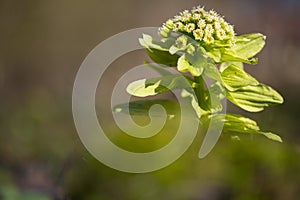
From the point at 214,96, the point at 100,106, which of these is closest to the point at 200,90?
the point at 214,96

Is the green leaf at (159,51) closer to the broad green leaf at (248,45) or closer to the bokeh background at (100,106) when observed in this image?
the broad green leaf at (248,45)

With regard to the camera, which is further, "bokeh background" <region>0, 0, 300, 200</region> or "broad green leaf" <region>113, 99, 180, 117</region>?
"bokeh background" <region>0, 0, 300, 200</region>

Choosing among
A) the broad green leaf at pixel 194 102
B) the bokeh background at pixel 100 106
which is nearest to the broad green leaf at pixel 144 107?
the broad green leaf at pixel 194 102

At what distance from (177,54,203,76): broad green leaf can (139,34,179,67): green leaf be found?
24 mm

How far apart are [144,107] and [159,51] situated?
0.05m

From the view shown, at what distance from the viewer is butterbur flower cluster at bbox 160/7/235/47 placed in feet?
1.32

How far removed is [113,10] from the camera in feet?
6.09

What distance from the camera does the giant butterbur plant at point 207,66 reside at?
40 centimetres

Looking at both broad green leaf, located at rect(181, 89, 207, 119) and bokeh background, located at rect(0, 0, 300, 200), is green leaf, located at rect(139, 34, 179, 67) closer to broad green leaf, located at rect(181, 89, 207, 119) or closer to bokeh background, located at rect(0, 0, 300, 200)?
broad green leaf, located at rect(181, 89, 207, 119)

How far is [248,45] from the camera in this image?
1.47ft

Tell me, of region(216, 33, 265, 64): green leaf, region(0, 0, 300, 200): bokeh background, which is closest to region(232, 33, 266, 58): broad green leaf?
region(216, 33, 265, 64): green leaf

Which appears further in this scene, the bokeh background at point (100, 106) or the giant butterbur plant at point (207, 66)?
the bokeh background at point (100, 106)

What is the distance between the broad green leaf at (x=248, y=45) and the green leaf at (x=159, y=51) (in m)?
0.05

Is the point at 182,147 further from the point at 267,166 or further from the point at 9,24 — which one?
the point at 9,24
